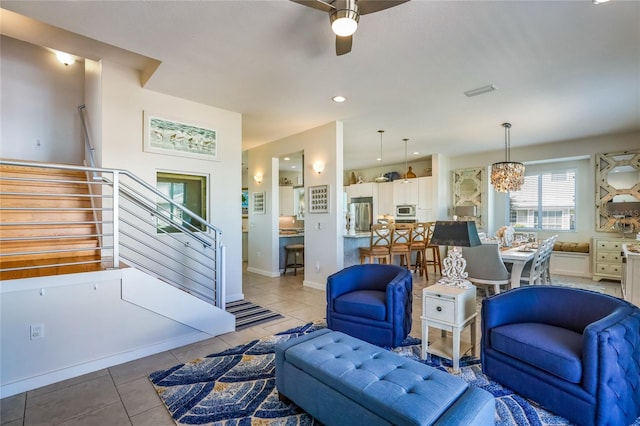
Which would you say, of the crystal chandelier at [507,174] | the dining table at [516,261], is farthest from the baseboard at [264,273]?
the crystal chandelier at [507,174]

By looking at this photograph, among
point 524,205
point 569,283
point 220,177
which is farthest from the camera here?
point 524,205

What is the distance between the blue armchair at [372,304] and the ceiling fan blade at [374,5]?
7.30 ft

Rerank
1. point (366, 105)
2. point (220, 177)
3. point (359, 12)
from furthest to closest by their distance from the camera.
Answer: point (220, 177) → point (366, 105) → point (359, 12)

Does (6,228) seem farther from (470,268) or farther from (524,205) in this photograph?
(524,205)

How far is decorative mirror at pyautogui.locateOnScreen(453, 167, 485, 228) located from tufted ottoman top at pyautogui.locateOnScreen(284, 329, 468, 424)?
21.0 ft

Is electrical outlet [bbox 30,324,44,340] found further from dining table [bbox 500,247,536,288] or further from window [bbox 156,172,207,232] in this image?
dining table [bbox 500,247,536,288]

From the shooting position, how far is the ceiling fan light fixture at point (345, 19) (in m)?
1.98

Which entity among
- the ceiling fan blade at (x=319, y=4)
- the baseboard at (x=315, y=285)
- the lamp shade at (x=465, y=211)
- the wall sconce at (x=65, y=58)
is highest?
the wall sconce at (x=65, y=58)

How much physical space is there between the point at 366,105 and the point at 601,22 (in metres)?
2.44

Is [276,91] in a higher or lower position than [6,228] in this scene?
higher

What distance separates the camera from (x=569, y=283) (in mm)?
5535

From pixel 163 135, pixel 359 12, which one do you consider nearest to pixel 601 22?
pixel 359 12

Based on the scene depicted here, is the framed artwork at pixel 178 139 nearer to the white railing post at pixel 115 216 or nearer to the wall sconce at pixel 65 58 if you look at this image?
the white railing post at pixel 115 216

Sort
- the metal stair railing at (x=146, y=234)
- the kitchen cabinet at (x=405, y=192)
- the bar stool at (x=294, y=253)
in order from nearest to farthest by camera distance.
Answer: the metal stair railing at (x=146, y=234), the bar stool at (x=294, y=253), the kitchen cabinet at (x=405, y=192)
